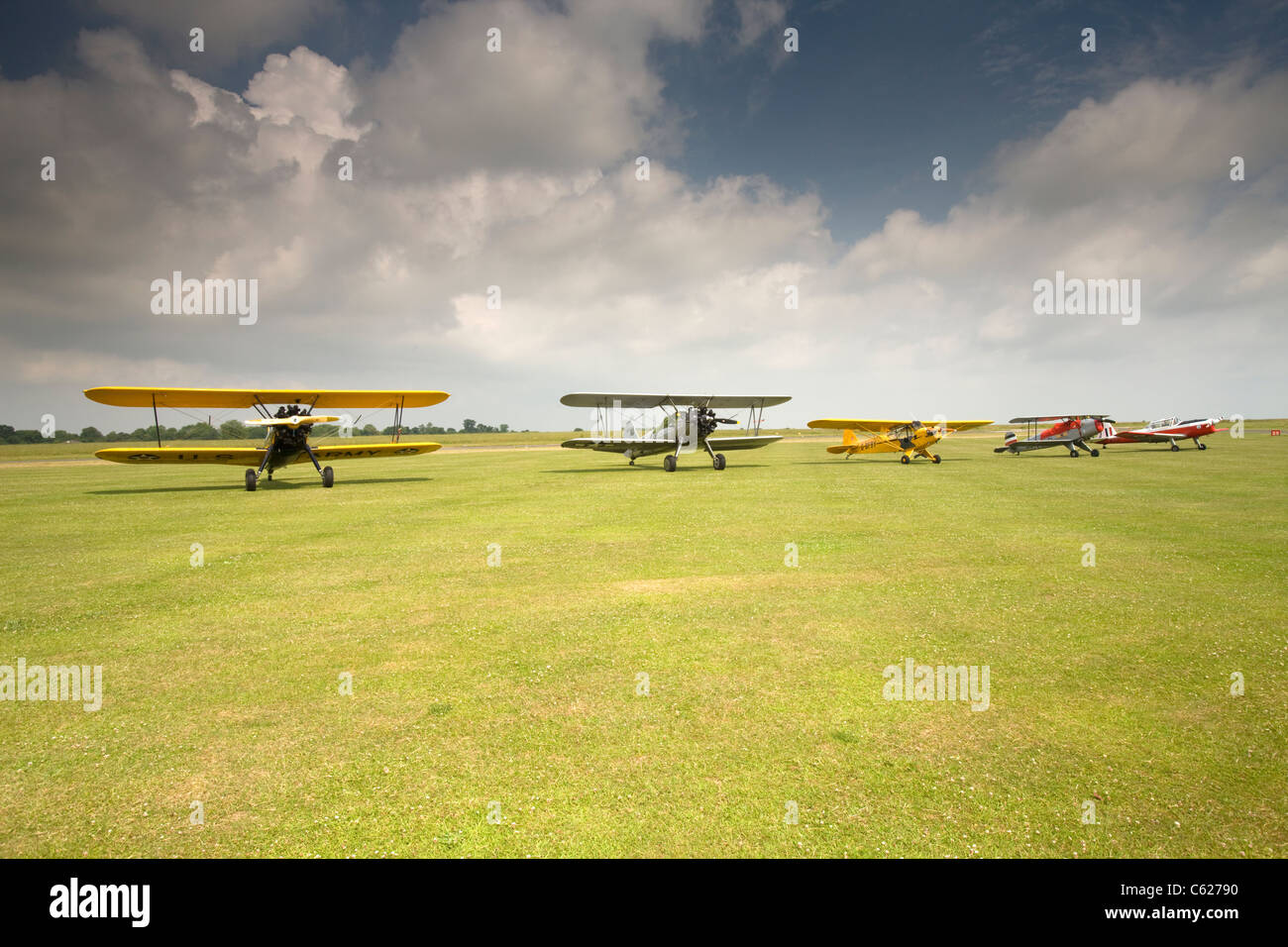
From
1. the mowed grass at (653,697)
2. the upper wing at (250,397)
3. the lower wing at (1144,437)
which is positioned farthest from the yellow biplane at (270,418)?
the lower wing at (1144,437)

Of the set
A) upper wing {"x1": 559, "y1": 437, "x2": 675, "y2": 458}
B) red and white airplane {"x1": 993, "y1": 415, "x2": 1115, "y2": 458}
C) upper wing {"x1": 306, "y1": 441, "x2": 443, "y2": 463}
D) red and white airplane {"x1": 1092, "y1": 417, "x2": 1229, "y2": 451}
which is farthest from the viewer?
red and white airplane {"x1": 1092, "y1": 417, "x2": 1229, "y2": 451}

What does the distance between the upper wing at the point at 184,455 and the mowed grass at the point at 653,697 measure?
1046 centimetres

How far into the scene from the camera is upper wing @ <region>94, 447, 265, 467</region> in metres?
19.2

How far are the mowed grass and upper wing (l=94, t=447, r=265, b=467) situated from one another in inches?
412

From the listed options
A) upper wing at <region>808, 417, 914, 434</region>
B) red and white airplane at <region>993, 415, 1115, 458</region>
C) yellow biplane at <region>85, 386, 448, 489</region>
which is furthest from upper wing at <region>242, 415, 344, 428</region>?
red and white airplane at <region>993, 415, 1115, 458</region>

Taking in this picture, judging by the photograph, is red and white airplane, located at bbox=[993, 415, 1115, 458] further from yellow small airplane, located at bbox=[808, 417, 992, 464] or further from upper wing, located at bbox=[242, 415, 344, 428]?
upper wing, located at bbox=[242, 415, 344, 428]

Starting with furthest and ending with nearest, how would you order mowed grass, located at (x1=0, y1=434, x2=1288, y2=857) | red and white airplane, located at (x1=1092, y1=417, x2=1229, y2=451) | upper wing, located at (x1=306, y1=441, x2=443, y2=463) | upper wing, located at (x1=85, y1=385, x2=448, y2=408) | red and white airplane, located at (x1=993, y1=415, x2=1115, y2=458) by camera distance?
1. red and white airplane, located at (x1=1092, y1=417, x2=1229, y2=451)
2. red and white airplane, located at (x1=993, y1=415, x2=1115, y2=458)
3. upper wing, located at (x1=306, y1=441, x2=443, y2=463)
4. upper wing, located at (x1=85, y1=385, x2=448, y2=408)
5. mowed grass, located at (x1=0, y1=434, x2=1288, y2=857)

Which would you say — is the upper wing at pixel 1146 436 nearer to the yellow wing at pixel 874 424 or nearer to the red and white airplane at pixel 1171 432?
the red and white airplane at pixel 1171 432

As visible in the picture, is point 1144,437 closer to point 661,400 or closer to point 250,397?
point 661,400

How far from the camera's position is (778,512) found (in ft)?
43.3

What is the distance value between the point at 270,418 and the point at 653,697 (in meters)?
→ 21.6

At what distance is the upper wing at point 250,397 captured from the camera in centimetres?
1873

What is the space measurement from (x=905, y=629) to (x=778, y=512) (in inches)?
298
